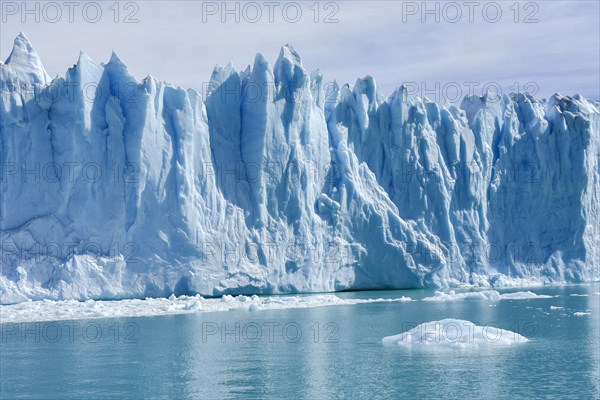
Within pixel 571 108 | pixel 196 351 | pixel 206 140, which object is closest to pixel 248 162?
pixel 206 140

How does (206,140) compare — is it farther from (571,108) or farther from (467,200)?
(571,108)

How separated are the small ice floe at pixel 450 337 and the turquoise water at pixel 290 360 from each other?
0.30 m

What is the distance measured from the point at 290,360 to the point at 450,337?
2655mm

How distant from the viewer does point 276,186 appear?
886 inches

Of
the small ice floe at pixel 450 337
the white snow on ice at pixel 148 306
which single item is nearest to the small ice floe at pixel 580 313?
the small ice floe at pixel 450 337

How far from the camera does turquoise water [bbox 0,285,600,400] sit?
30.4ft

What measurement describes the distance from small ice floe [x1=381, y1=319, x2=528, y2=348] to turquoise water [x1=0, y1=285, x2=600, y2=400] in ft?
0.97

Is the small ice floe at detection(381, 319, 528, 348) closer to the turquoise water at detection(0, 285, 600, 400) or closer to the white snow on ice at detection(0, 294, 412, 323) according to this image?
the turquoise water at detection(0, 285, 600, 400)

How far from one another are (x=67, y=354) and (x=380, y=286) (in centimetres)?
1392

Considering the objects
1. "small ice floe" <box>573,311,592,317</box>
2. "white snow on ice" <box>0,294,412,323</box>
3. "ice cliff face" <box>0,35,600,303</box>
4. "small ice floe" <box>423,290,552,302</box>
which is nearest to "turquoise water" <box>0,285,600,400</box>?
"small ice floe" <box>573,311,592,317</box>

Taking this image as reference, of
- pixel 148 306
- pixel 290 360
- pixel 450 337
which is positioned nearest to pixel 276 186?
pixel 148 306

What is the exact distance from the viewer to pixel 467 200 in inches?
1033

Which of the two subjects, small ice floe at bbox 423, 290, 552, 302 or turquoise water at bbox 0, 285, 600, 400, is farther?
small ice floe at bbox 423, 290, 552, 302

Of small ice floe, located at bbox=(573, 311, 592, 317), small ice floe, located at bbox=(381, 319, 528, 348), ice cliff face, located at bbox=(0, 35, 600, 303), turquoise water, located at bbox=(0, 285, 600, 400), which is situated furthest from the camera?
ice cliff face, located at bbox=(0, 35, 600, 303)
